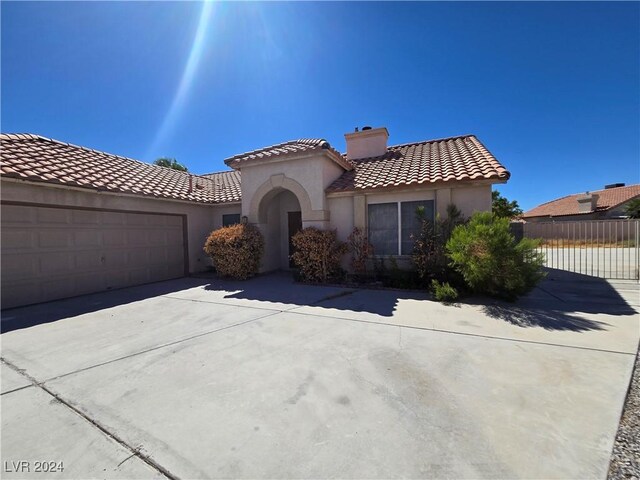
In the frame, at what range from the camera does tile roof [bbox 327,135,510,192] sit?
847cm

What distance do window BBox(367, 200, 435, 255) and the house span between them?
35 mm

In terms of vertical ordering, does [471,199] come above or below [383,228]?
above

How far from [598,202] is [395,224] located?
41792mm

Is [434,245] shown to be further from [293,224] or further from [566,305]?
[293,224]

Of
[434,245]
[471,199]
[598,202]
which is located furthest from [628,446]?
[598,202]

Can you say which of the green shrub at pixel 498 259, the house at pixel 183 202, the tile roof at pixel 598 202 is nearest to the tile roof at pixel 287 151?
A: the house at pixel 183 202

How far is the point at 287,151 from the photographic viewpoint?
10328mm

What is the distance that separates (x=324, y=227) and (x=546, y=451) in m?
8.53

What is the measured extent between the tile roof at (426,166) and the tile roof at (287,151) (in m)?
1.03

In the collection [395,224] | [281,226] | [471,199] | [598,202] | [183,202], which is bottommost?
[395,224]

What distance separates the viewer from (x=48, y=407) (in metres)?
2.99

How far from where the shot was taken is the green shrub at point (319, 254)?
9617 mm

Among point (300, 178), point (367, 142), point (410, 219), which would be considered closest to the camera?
point (410, 219)

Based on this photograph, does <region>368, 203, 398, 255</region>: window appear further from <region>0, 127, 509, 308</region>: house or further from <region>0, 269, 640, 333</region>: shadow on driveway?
<region>0, 269, 640, 333</region>: shadow on driveway
